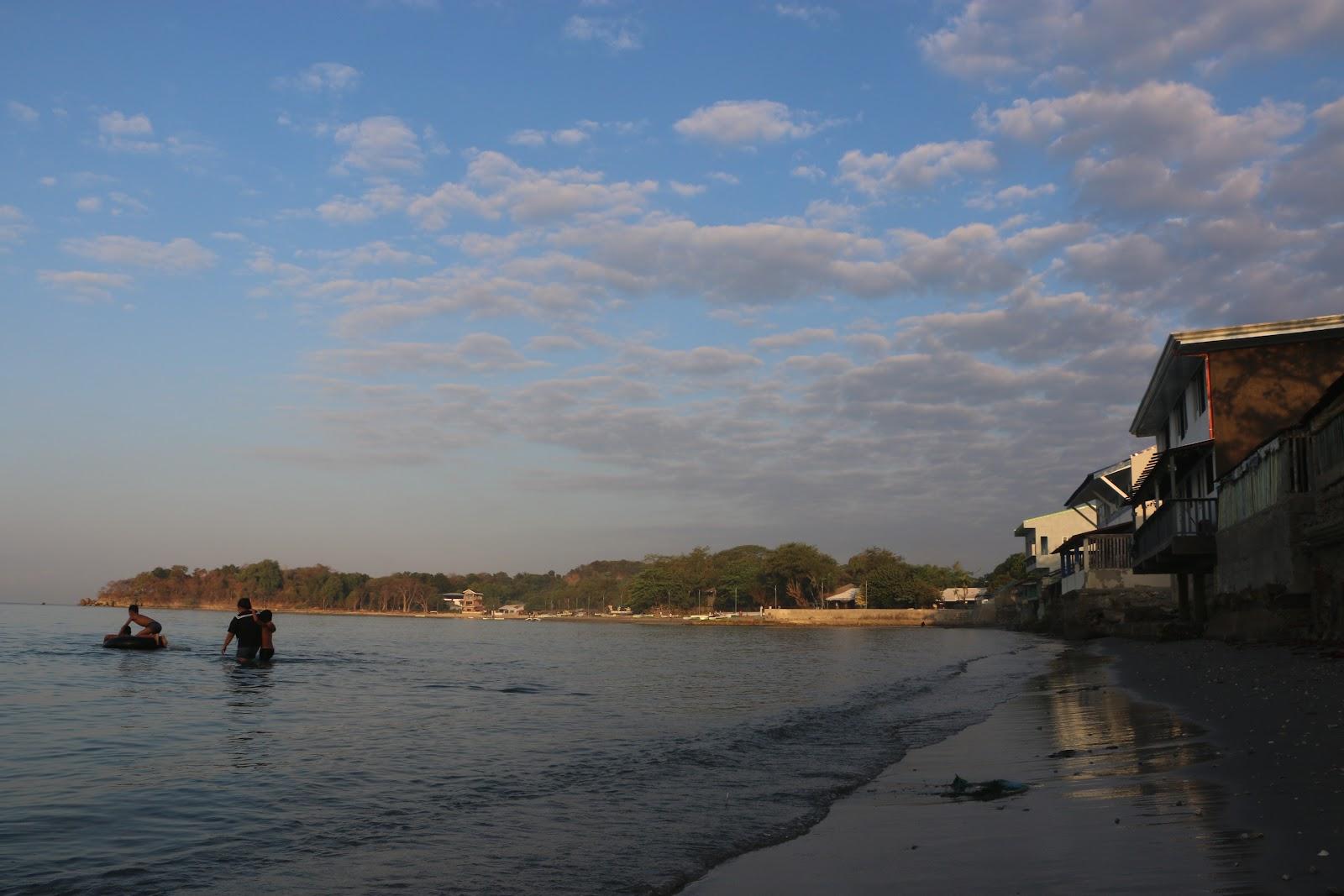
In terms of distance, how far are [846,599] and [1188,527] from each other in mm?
113978

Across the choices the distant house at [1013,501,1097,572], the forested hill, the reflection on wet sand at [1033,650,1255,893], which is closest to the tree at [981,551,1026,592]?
the forested hill

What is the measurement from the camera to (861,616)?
395ft

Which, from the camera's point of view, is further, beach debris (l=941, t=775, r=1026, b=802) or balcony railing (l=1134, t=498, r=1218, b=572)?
balcony railing (l=1134, t=498, r=1218, b=572)

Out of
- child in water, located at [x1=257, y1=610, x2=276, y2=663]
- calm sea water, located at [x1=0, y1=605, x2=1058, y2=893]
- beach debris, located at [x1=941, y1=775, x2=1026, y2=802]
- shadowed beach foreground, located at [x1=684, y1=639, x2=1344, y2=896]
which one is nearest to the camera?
shadowed beach foreground, located at [x1=684, y1=639, x2=1344, y2=896]

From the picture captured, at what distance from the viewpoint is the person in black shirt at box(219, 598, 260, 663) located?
85.6ft

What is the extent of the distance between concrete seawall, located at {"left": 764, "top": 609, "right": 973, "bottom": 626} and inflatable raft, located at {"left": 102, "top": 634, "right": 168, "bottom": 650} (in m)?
90.5

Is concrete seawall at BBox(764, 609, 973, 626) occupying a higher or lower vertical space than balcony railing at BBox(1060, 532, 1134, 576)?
lower

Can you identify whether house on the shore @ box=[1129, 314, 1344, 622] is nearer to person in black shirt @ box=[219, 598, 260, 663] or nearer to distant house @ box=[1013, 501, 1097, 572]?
person in black shirt @ box=[219, 598, 260, 663]

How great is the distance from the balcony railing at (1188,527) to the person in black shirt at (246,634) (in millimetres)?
24725

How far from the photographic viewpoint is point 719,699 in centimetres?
2045

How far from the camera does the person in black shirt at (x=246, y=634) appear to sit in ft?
85.6

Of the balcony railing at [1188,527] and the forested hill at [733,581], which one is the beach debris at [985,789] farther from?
the forested hill at [733,581]

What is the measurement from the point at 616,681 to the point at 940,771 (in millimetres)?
17767

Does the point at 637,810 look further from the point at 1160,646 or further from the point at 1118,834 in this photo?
the point at 1160,646
